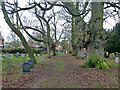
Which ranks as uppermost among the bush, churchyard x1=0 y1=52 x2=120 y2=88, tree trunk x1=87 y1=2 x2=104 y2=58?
tree trunk x1=87 y1=2 x2=104 y2=58

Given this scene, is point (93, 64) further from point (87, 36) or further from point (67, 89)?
point (67, 89)

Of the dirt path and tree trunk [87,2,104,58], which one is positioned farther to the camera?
tree trunk [87,2,104,58]

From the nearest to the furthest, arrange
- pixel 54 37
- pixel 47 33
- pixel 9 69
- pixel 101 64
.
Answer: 1. pixel 9 69
2. pixel 101 64
3. pixel 47 33
4. pixel 54 37

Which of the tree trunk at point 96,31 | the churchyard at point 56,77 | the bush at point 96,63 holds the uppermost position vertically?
the tree trunk at point 96,31

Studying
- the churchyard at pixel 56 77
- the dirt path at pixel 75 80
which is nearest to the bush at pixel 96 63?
the churchyard at pixel 56 77

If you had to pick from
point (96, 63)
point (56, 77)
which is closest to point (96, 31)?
point (96, 63)

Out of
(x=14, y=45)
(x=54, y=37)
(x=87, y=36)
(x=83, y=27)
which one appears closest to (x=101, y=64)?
(x=87, y=36)

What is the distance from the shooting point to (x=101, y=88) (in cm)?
533

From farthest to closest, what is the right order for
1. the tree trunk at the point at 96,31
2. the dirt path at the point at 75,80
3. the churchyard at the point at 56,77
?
the tree trunk at the point at 96,31
the churchyard at the point at 56,77
the dirt path at the point at 75,80

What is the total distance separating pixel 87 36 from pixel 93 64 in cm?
241

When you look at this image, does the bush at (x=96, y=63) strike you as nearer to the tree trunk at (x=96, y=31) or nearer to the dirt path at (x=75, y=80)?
the tree trunk at (x=96, y=31)

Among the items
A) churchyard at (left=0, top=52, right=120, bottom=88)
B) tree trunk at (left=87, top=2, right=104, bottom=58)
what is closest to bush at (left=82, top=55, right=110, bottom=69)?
tree trunk at (left=87, top=2, right=104, bottom=58)

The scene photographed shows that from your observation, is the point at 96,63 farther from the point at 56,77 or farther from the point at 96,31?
the point at 56,77

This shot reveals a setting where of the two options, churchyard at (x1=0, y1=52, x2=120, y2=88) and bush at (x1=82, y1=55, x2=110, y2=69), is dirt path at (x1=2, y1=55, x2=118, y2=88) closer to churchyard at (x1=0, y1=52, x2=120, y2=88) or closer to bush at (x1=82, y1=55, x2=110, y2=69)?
churchyard at (x1=0, y1=52, x2=120, y2=88)
